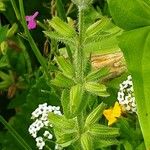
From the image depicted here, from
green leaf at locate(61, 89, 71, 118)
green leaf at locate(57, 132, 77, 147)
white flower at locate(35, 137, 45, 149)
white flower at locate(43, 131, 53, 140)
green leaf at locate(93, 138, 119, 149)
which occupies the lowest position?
white flower at locate(35, 137, 45, 149)

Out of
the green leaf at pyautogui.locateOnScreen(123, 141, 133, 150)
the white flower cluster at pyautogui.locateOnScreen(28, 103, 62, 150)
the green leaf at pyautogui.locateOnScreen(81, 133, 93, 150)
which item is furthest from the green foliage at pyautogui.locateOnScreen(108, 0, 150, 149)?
the white flower cluster at pyautogui.locateOnScreen(28, 103, 62, 150)

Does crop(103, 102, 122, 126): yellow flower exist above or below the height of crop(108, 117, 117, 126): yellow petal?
above

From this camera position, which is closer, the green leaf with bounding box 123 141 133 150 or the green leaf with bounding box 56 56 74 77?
the green leaf with bounding box 56 56 74 77

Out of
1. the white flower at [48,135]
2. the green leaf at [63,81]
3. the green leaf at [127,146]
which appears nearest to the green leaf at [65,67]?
the green leaf at [63,81]

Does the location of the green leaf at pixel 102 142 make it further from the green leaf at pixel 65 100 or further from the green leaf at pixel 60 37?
the green leaf at pixel 60 37

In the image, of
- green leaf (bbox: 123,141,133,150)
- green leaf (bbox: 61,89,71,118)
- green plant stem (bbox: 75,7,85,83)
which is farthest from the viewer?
green leaf (bbox: 123,141,133,150)

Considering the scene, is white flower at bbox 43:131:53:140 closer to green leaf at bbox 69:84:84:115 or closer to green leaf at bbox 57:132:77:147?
green leaf at bbox 57:132:77:147

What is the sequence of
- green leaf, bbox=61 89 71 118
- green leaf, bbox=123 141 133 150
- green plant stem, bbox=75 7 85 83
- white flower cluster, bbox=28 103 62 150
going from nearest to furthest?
green plant stem, bbox=75 7 85 83 → green leaf, bbox=61 89 71 118 → green leaf, bbox=123 141 133 150 → white flower cluster, bbox=28 103 62 150
